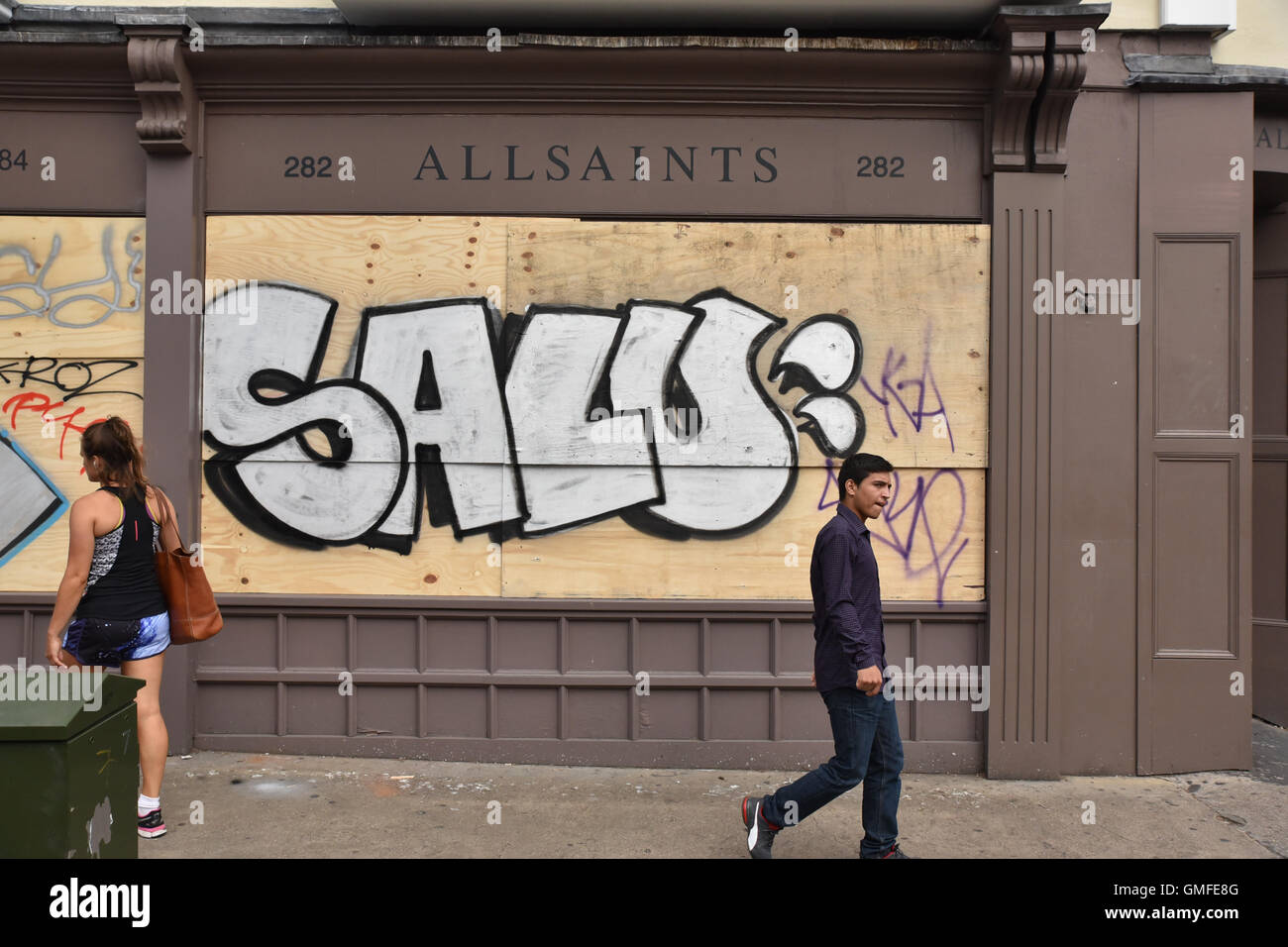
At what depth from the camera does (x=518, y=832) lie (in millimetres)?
4645

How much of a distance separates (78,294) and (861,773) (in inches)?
207

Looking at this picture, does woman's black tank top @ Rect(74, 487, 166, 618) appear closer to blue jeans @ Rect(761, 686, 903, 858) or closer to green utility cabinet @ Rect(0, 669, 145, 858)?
green utility cabinet @ Rect(0, 669, 145, 858)

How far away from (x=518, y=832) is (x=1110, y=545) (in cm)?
376

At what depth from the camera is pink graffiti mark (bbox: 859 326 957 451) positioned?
5594mm

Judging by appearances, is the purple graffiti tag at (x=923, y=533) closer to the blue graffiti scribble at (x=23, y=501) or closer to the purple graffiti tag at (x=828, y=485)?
the purple graffiti tag at (x=828, y=485)

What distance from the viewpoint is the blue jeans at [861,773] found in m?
3.91

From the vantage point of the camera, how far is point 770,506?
5594 mm

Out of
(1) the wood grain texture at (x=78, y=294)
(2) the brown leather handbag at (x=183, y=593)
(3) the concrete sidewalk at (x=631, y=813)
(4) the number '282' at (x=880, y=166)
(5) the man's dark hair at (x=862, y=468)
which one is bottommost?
(3) the concrete sidewalk at (x=631, y=813)

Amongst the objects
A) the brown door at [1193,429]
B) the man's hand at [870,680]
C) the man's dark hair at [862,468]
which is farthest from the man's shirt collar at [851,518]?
the brown door at [1193,429]

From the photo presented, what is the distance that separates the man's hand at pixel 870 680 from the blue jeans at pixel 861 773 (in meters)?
0.11

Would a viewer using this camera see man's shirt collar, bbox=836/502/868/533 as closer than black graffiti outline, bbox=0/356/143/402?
Yes

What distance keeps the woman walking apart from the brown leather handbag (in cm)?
4

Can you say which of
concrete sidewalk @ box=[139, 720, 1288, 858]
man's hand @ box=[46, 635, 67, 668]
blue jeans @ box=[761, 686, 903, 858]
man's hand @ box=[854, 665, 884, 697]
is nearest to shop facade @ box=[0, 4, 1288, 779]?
concrete sidewalk @ box=[139, 720, 1288, 858]

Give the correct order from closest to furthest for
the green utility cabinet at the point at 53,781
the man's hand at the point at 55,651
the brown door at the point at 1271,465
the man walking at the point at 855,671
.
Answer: the green utility cabinet at the point at 53,781, the man walking at the point at 855,671, the man's hand at the point at 55,651, the brown door at the point at 1271,465
